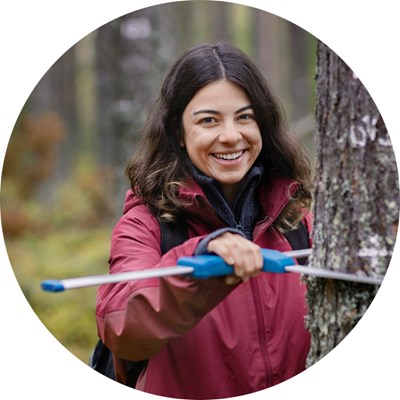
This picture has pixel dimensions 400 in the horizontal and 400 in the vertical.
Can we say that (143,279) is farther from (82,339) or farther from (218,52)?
(82,339)

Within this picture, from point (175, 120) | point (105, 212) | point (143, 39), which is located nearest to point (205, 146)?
point (175, 120)

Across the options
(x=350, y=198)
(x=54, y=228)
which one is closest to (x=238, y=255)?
(x=350, y=198)

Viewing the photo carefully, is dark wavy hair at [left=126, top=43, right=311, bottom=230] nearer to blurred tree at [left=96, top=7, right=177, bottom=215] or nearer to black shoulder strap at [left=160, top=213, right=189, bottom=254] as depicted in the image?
black shoulder strap at [left=160, top=213, right=189, bottom=254]

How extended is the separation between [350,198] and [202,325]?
2.01 ft

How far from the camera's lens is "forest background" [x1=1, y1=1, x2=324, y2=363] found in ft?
16.8

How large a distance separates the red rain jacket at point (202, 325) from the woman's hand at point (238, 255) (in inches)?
2.8

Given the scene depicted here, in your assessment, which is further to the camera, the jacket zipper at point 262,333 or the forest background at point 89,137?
the forest background at point 89,137

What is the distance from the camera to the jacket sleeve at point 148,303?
6.34 feet

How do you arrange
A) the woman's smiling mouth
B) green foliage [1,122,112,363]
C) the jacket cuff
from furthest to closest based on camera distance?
green foliage [1,122,112,363] → the woman's smiling mouth → the jacket cuff

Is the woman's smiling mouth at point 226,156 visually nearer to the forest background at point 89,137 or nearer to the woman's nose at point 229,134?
the woman's nose at point 229,134

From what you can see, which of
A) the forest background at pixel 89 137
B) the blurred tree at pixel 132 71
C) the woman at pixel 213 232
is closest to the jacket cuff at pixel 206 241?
the woman at pixel 213 232

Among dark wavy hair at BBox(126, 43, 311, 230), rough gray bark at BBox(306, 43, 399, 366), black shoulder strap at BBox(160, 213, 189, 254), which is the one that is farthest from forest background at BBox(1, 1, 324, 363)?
black shoulder strap at BBox(160, 213, 189, 254)

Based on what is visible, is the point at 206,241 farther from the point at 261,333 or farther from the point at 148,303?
the point at 261,333

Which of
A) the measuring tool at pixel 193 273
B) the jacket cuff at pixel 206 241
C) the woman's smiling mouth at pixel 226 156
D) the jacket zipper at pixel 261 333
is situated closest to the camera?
the measuring tool at pixel 193 273
